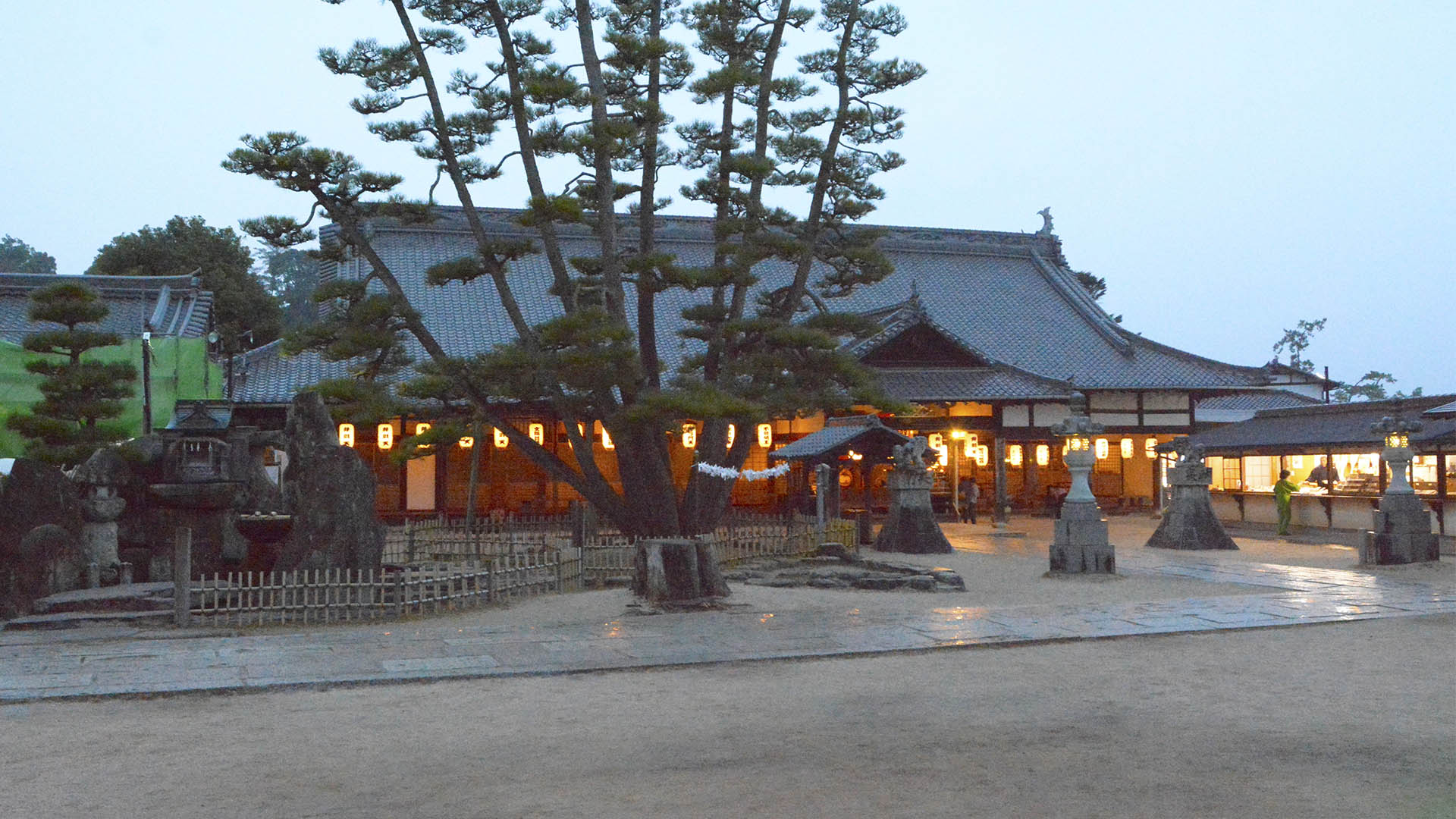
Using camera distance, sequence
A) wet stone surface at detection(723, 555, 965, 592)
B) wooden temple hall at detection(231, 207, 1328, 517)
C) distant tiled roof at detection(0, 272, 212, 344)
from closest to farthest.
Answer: wet stone surface at detection(723, 555, 965, 592) < distant tiled roof at detection(0, 272, 212, 344) < wooden temple hall at detection(231, 207, 1328, 517)

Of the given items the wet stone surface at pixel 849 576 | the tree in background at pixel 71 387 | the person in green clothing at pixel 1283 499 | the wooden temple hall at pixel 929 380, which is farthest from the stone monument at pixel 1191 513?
the tree in background at pixel 71 387

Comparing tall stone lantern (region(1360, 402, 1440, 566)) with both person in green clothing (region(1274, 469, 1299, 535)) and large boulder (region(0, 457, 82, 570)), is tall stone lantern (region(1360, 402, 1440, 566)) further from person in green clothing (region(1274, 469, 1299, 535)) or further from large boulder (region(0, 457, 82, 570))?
large boulder (region(0, 457, 82, 570))

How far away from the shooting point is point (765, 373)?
16.4 meters

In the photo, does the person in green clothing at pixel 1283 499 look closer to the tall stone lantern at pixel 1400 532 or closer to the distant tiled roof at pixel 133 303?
the tall stone lantern at pixel 1400 532

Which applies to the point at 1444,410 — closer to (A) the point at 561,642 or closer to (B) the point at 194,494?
(A) the point at 561,642

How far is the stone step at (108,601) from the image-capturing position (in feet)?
41.2

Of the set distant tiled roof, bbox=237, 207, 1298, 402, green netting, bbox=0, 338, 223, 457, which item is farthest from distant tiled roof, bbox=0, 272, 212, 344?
distant tiled roof, bbox=237, 207, 1298, 402

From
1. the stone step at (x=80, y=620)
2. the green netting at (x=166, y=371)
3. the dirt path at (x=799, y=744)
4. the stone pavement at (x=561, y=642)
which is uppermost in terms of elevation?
the green netting at (x=166, y=371)

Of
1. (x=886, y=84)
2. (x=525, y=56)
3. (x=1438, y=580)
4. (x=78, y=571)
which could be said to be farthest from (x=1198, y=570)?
(x=78, y=571)

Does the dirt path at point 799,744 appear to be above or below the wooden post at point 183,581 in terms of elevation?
below

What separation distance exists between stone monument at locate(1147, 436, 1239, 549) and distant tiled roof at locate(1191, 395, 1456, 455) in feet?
10.9

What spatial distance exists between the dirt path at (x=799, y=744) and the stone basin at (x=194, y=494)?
3.43 m

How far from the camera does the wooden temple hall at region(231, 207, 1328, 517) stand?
2839cm

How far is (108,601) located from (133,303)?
62.3ft
